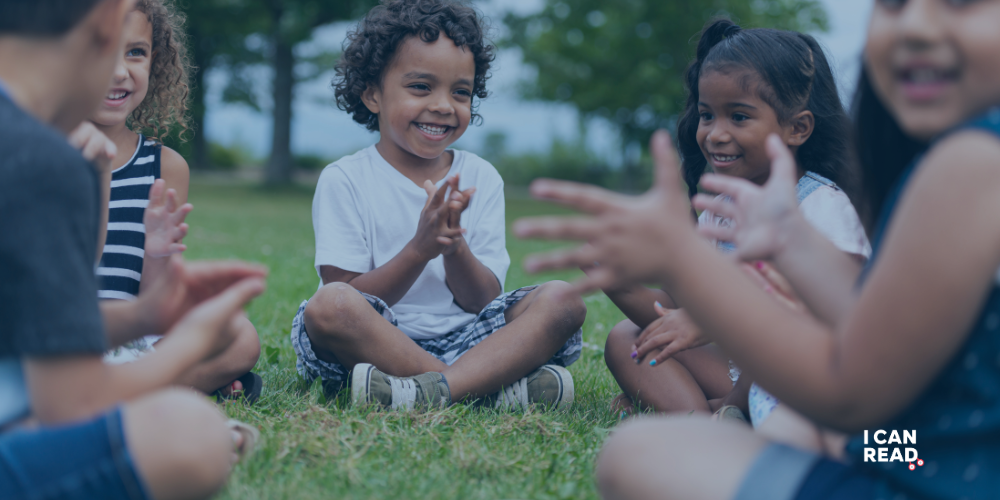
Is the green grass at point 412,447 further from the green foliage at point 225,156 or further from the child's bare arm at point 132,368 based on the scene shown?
the green foliage at point 225,156

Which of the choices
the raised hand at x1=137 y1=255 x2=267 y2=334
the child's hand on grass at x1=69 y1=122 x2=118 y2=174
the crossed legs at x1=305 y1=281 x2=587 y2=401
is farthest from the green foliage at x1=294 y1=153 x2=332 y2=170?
the raised hand at x1=137 y1=255 x2=267 y2=334

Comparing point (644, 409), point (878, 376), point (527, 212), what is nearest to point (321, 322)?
point (644, 409)

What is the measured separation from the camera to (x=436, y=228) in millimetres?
2352

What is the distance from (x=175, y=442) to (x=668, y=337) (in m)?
1.37

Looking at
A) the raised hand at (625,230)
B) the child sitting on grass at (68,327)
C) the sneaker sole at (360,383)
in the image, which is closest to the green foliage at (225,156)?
the sneaker sole at (360,383)

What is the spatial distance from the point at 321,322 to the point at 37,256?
1300mm

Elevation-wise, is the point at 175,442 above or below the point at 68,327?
below

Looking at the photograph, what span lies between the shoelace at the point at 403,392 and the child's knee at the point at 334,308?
0.74ft

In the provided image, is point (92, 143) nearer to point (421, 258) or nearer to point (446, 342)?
point (421, 258)

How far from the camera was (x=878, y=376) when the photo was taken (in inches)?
41.9

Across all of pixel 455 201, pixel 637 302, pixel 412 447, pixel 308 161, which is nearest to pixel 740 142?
pixel 637 302

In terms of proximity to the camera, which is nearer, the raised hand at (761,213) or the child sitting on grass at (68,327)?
the child sitting on grass at (68,327)

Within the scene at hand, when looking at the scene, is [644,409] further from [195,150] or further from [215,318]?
[195,150]

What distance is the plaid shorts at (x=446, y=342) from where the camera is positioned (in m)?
2.55
